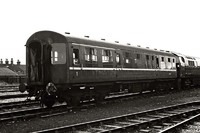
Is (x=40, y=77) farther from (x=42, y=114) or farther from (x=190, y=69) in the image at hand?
(x=190, y=69)

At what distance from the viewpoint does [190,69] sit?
95.9ft

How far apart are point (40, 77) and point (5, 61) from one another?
74.4 meters

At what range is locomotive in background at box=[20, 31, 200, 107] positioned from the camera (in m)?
12.9

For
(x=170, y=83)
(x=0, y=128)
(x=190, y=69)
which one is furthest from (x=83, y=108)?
(x=190, y=69)

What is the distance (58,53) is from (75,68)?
1.02m

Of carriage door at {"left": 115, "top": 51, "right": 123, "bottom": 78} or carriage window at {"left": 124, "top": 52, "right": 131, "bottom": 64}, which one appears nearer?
carriage door at {"left": 115, "top": 51, "right": 123, "bottom": 78}

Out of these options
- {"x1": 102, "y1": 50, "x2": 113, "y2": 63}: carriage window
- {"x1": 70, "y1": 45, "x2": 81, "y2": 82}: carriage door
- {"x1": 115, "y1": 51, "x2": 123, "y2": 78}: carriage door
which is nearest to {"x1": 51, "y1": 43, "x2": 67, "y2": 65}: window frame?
{"x1": 70, "y1": 45, "x2": 81, "y2": 82}: carriage door

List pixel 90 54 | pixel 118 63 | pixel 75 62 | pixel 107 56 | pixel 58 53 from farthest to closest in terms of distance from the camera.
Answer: pixel 118 63
pixel 107 56
pixel 90 54
pixel 75 62
pixel 58 53

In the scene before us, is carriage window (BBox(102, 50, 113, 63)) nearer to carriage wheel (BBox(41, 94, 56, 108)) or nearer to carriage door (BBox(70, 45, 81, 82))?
carriage door (BBox(70, 45, 81, 82))

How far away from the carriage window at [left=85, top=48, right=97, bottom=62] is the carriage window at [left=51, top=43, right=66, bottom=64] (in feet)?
4.80

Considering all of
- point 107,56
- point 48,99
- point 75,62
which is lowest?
point 48,99

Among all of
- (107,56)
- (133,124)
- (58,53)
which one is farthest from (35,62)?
(133,124)

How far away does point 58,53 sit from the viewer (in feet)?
43.1

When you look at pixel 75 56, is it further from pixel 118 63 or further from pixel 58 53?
pixel 118 63
